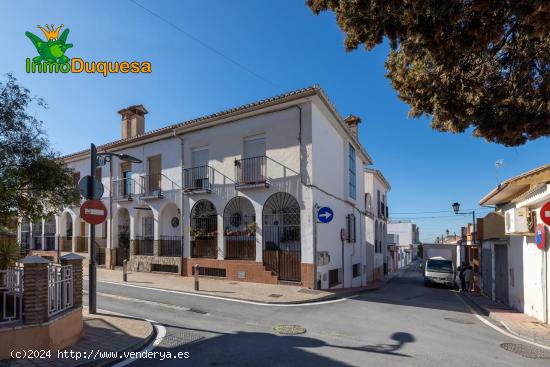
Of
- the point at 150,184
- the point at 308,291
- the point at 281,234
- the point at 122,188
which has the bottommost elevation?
the point at 308,291

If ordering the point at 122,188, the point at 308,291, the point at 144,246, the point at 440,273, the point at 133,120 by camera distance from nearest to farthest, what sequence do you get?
the point at 308,291 < the point at 144,246 < the point at 440,273 < the point at 122,188 < the point at 133,120

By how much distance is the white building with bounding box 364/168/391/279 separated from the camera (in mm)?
25781

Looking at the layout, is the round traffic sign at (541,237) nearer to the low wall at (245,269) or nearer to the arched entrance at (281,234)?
the arched entrance at (281,234)

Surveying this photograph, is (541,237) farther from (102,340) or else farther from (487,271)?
(102,340)

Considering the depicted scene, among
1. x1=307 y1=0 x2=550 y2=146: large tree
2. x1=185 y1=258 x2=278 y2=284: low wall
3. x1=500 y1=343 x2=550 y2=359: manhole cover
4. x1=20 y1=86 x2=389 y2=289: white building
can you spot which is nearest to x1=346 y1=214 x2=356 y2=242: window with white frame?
x1=20 y1=86 x2=389 y2=289: white building

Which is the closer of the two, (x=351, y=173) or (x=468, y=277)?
(x=468, y=277)

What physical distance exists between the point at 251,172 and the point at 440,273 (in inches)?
521

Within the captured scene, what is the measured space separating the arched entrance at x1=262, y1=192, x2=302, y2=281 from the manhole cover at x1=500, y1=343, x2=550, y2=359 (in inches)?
321

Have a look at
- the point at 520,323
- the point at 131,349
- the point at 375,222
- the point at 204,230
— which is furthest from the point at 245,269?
the point at 375,222

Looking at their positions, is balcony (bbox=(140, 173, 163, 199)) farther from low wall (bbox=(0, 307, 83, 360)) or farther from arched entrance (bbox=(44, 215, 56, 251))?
low wall (bbox=(0, 307, 83, 360))

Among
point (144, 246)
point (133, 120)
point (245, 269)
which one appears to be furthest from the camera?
point (133, 120)

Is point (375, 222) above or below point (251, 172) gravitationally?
below

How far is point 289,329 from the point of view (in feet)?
25.8

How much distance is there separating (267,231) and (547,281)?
975 centimetres
